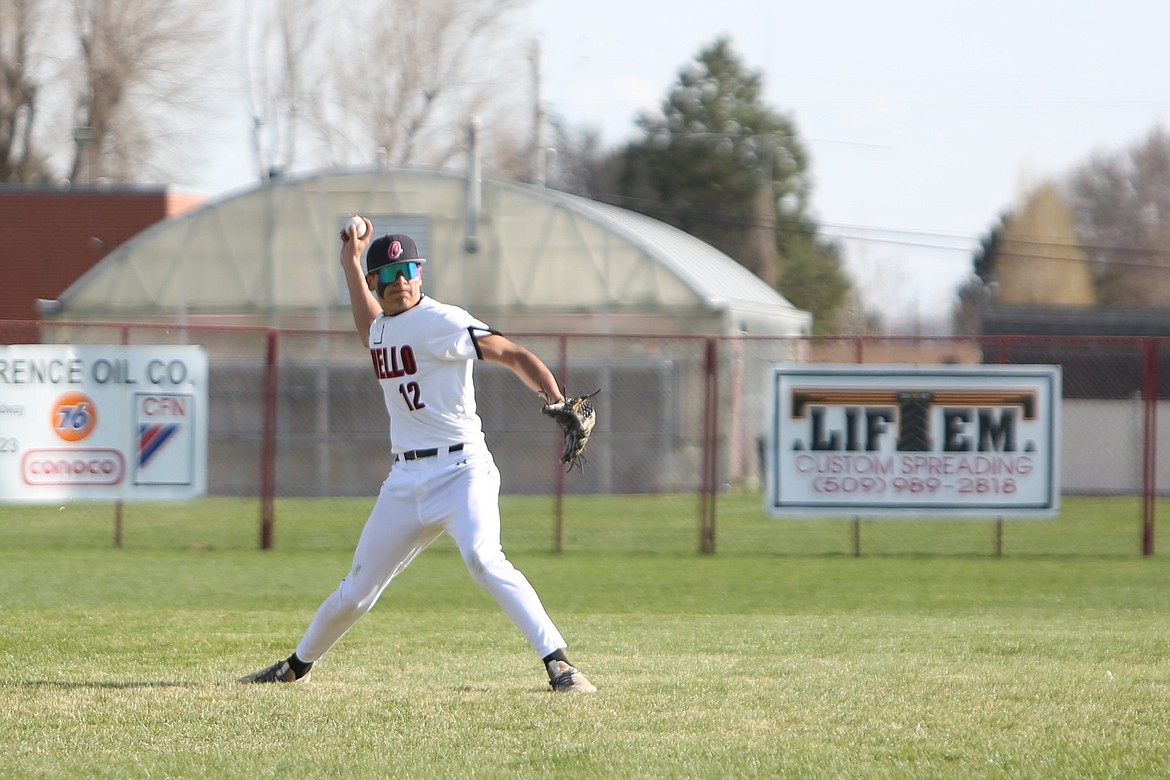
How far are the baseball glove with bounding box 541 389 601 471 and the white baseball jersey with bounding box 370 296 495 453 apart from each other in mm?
410

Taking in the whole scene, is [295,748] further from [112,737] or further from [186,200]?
[186,200]

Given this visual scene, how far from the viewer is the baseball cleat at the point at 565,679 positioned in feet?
22.1

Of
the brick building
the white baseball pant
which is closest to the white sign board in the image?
the white baseball pant

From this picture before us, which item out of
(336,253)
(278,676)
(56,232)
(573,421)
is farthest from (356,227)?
(56,232)

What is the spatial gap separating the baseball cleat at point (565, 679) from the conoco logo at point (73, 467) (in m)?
9.14

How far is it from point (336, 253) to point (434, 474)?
1930 cm

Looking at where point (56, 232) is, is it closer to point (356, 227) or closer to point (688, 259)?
point (688, 259)

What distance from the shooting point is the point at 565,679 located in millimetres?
6727

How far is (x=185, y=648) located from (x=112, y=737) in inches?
100

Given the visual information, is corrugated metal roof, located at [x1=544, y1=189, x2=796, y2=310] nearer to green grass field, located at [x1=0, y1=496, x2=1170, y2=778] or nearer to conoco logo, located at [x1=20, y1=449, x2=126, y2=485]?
green grass field, located at [x1=0, y1=496, x2=1170, y2=778]

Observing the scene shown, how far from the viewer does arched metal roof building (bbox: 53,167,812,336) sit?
2522 cm

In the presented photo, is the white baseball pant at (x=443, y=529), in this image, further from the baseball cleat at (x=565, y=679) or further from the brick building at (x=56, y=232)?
the brick building at (x=56, y=232)

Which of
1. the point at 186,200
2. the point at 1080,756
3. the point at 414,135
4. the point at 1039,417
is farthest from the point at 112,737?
the point at 414,135

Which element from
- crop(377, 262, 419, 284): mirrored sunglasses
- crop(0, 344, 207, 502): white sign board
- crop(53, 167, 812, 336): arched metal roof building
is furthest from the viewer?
crop(53, 167, 812, 336): arched metal roof building
